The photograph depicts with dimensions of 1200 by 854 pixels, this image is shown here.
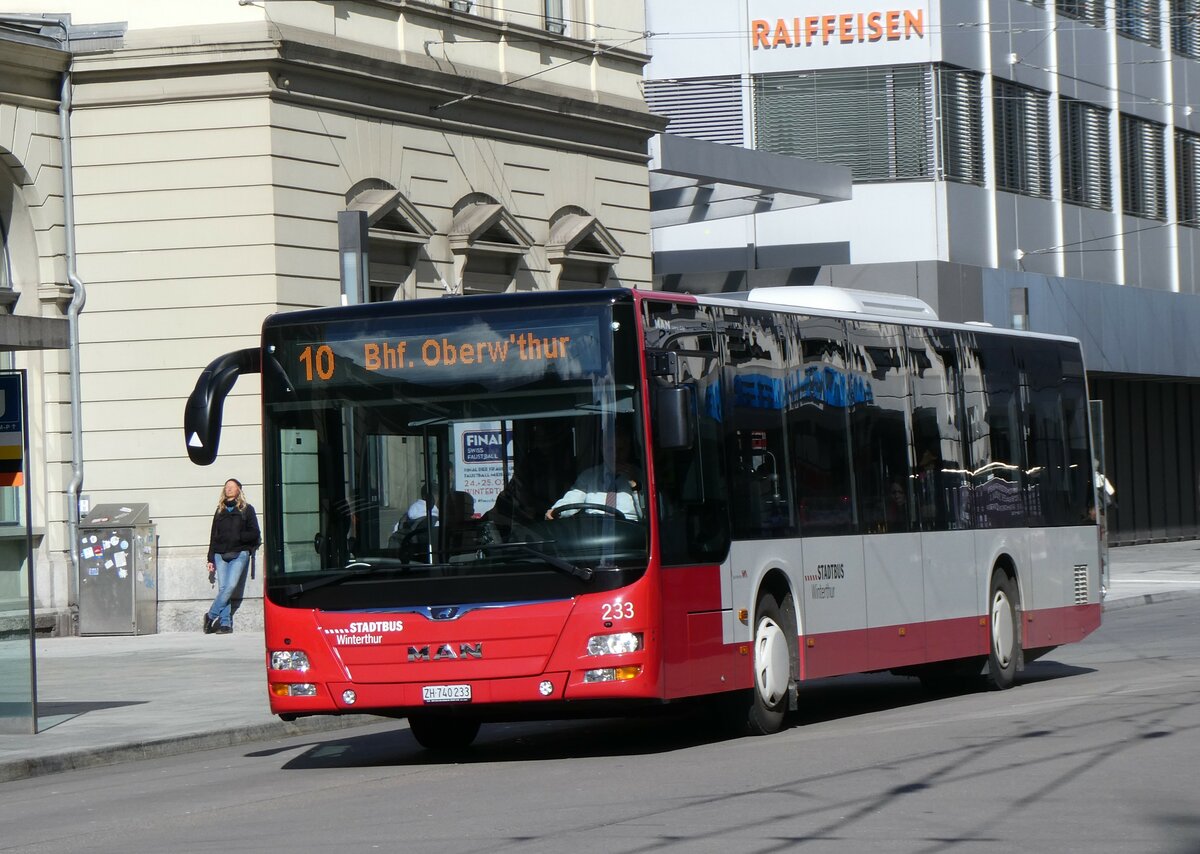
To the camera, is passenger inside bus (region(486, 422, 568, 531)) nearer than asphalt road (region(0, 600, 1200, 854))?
No

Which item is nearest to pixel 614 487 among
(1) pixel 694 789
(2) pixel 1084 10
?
(1) pixel 694 789

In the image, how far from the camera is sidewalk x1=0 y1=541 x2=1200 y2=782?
1364cm

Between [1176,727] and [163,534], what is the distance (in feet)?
46.4

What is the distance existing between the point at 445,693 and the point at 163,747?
2967mm

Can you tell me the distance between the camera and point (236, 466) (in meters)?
23.5

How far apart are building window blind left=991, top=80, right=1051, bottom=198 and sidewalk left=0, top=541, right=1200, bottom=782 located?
786 inches

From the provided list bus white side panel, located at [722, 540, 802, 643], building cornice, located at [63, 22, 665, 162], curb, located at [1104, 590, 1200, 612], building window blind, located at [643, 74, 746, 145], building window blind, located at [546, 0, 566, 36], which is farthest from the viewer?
building window blind, located at [643, 74, 746, 145]

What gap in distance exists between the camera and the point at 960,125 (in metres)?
37.2

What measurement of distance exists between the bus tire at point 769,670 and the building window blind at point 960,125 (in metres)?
A: 24.5

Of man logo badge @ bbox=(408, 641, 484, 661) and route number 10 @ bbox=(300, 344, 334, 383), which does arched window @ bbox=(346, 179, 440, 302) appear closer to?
route number 10 @ bbox=(300, 344, 334, 383)

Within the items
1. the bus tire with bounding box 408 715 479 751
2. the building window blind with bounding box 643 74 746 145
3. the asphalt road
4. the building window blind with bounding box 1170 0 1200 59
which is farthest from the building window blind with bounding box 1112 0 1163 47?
the bus tire with bounding box 408 715 479 751

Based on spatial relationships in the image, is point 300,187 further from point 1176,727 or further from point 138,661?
point 1176,727

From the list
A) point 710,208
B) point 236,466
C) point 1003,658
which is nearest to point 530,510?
point 1003,658

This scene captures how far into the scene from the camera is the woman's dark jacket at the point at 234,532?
22.7 m
